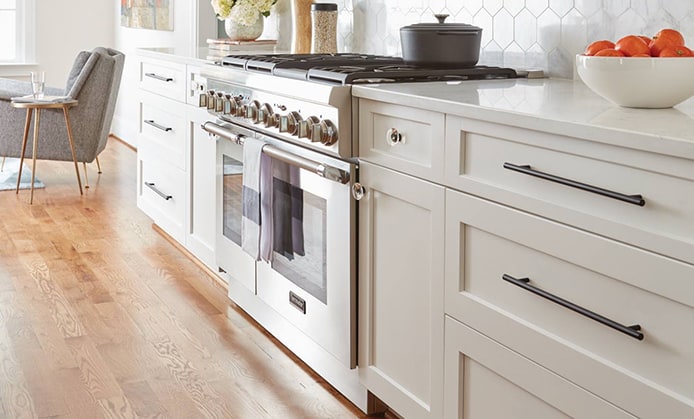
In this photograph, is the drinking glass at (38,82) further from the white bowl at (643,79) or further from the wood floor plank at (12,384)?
the white bowl at (643,79)

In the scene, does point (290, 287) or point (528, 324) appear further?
point (290, 287)

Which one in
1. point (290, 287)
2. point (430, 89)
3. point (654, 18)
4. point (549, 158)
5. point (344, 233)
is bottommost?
point (290, 287)

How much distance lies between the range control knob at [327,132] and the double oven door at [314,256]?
0.06 m

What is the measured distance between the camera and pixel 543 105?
176 cm

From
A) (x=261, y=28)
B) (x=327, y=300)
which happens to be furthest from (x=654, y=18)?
(x=261, y=28)

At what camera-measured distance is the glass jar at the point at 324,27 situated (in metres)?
3.54

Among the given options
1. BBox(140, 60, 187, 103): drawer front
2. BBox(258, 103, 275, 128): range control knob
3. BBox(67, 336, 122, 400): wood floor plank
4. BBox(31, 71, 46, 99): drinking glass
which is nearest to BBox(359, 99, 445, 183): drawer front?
BBox(258, 103, 275, 128): range control knob

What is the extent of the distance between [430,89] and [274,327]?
1199 mm

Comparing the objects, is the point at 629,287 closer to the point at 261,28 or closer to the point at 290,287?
the point at 290,287

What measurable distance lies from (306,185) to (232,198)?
0.76 meters

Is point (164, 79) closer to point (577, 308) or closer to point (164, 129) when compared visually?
point (164, 129)

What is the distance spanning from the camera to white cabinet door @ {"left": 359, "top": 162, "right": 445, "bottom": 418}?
2.00 meters

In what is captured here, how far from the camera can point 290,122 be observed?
2.57 metres

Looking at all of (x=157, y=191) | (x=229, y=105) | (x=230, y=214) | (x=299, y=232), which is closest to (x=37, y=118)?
(x=157, y=191)
